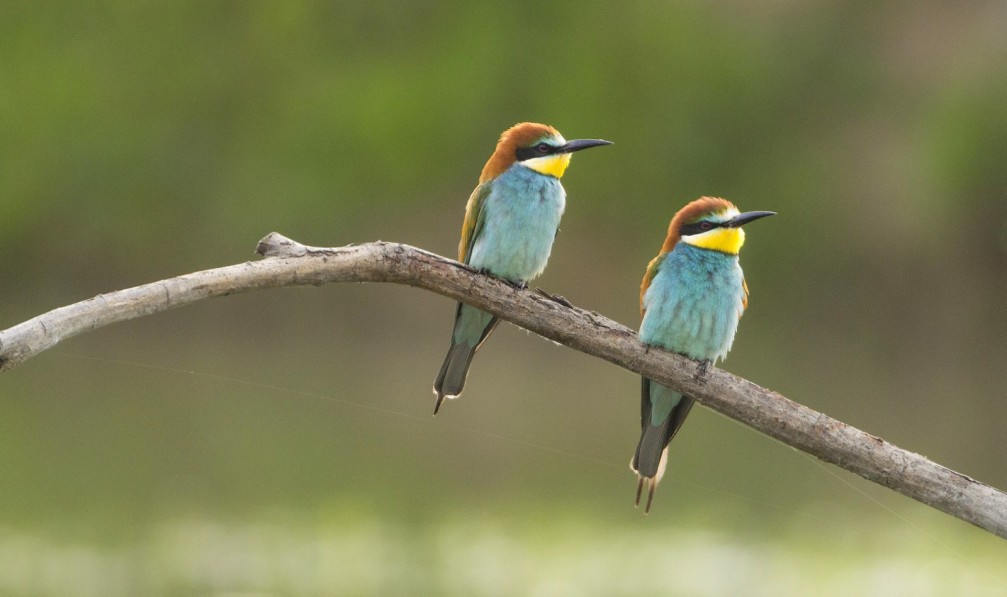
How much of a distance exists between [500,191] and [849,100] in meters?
6.54

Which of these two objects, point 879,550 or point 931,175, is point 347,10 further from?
point 879,550

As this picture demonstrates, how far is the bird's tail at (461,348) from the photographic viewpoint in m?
2.52

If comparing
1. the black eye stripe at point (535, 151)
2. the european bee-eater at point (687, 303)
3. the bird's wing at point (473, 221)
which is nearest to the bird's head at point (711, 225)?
the european bee-eater at point (687, 303)

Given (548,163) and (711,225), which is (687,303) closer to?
(711,225)

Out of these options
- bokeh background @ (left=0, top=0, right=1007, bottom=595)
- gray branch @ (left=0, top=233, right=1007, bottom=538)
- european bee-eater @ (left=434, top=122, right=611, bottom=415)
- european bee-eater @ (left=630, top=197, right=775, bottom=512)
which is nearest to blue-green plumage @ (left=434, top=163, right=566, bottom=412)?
european bee-eater @ (left=434, top=122, right=611, bottom=415)

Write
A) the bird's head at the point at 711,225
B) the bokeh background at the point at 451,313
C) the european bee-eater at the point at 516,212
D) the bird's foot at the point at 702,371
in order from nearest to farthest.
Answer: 1. the bird's foot at the point at 702,371
2. the bird's head at the point at 711,225
3. the european bee-eater at the point at 516,212
4. the bokeh background at the point at 451,313

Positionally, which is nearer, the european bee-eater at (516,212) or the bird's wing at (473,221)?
the european bee-eater at (516,212)

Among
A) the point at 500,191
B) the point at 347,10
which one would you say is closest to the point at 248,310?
the point at 347,10

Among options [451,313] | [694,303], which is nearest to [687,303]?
[694,303]

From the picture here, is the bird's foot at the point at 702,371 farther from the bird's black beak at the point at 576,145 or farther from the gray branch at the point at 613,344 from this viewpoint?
the bird's black beak at the point at 576,145

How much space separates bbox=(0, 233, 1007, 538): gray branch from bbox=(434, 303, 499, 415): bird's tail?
12.1 inches

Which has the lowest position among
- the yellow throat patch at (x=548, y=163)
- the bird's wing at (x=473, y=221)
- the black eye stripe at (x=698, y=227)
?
the black eye stripe at (x=698, y=227)

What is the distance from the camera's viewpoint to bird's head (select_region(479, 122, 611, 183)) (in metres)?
2.79

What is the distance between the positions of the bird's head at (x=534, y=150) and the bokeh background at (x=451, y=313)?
2157mm
